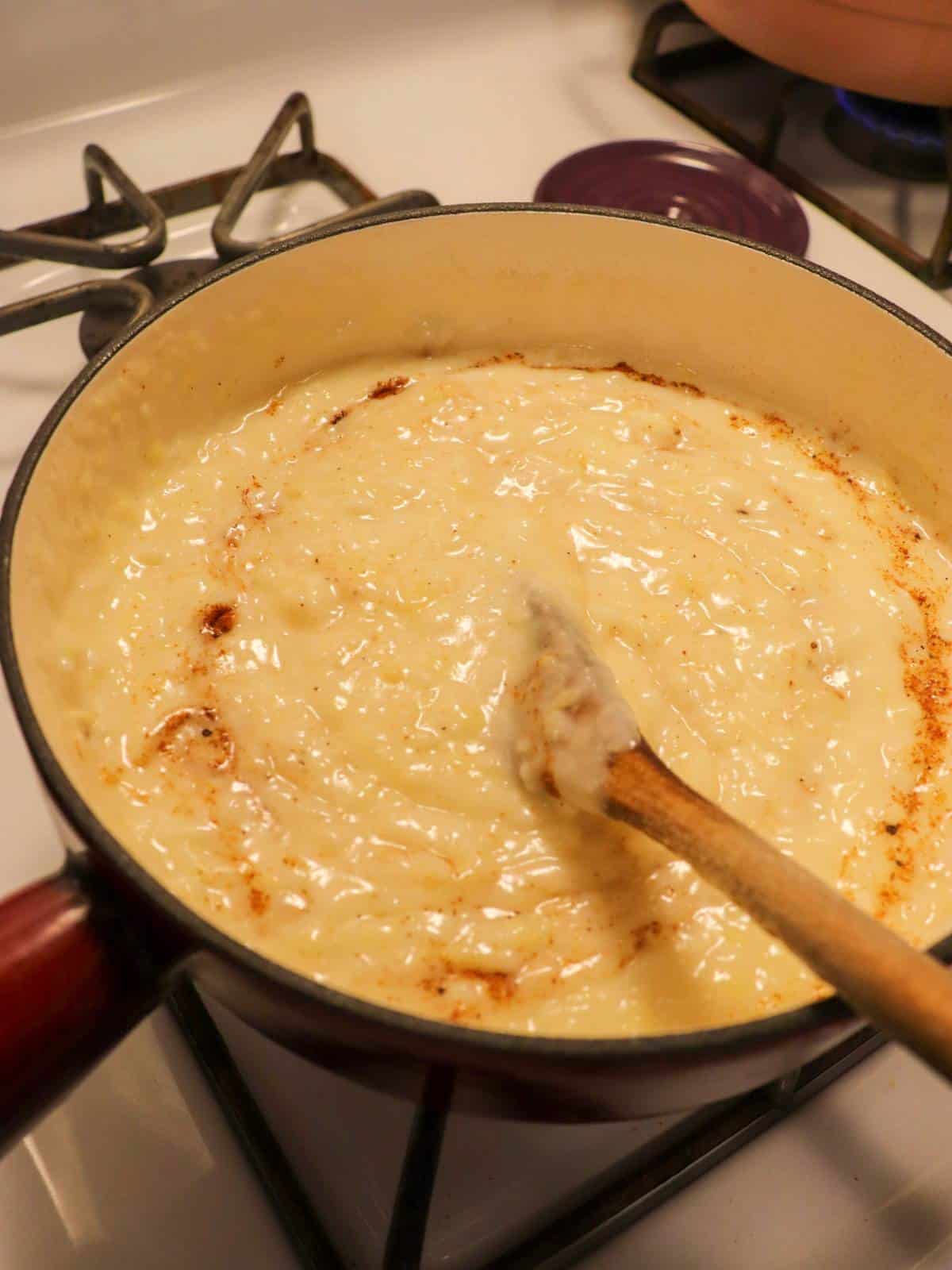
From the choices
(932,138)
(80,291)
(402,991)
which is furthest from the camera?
(932,138)

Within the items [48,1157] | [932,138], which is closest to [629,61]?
[932,138]

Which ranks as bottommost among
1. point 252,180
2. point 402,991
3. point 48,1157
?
point 48,1157

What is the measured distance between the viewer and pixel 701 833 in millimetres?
576

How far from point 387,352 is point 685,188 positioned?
0.55 m

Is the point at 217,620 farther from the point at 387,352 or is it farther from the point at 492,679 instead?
the point at 387,352

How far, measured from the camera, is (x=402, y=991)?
2.11 ft

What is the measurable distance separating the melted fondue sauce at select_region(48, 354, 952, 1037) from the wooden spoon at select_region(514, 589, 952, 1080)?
0.15 ft

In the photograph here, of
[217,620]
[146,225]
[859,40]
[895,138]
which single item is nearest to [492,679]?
[217,620]

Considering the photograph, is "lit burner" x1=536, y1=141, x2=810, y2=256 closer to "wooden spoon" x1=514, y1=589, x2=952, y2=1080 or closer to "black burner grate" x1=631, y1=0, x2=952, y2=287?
"black burner grate" x1=631, y1=0, x2=952, y2=287

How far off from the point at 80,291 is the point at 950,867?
930 mm

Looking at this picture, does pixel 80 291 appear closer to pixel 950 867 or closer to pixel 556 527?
pixel 556 527

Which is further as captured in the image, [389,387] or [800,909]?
[389,387]

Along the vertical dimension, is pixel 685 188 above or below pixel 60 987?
above

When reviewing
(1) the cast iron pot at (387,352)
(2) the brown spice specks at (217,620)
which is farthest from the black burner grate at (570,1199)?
(2) the brown spice specks at (217,620)
